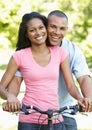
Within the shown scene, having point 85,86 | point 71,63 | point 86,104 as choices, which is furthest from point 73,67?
point 86,104

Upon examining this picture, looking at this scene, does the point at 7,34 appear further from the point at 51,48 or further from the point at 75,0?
the point at 51,48

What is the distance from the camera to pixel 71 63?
13.2 feet

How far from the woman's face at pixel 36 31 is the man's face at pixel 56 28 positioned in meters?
0.14

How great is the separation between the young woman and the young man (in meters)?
0.07

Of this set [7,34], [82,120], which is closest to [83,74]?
[82,120]

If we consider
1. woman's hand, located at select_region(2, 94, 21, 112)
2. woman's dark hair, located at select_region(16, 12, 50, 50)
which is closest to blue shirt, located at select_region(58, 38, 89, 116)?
woman's dark hair, located at select_region(16, 12, 50, 50)

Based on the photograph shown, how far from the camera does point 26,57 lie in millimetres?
3693

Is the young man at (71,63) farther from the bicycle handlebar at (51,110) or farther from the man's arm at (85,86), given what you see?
the bicycle handlebar at (51,110)

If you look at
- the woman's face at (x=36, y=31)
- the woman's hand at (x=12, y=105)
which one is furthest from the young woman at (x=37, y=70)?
the woman's hand at (x=12, y=105)

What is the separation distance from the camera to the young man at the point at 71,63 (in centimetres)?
381

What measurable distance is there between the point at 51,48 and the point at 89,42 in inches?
798

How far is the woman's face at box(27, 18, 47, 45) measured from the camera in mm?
3631

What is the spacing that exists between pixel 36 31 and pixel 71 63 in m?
0.56

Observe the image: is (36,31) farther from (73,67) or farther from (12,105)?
(12,105)
